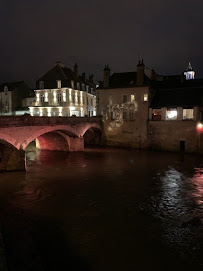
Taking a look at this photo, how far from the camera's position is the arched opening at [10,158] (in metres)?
21.2

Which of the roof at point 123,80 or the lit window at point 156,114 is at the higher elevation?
the roof at point 123,80

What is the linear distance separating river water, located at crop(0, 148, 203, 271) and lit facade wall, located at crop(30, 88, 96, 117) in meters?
23.0

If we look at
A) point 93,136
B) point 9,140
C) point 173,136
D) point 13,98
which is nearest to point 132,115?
point 173,136

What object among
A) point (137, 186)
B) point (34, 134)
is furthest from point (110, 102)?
point (137, 186)

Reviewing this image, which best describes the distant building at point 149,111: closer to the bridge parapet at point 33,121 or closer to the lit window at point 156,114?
the lit window at point 156,114

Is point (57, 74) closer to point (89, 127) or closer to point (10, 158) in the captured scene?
point (89, 127)

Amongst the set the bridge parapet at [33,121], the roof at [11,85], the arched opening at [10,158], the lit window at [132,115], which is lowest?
the arched opening at [10,158]

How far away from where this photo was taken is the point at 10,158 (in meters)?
21.9

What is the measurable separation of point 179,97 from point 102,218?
27.9 meters

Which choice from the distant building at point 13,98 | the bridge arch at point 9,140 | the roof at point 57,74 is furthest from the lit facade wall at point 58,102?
the bridge arch at point 9,140

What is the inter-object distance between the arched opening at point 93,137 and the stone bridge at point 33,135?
4.10 meters

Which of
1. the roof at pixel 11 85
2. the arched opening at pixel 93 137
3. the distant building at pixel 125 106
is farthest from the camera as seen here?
the roof at pixel 11 85

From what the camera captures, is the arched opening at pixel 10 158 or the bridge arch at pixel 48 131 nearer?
the arched opening at pixel 10 158

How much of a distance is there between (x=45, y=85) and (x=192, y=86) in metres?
27.0
